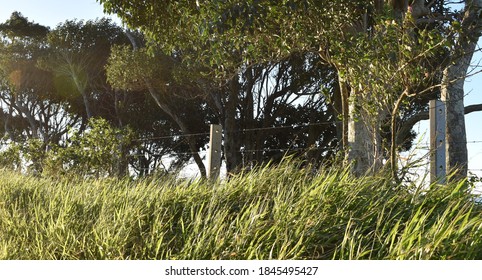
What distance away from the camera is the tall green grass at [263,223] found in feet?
15.8

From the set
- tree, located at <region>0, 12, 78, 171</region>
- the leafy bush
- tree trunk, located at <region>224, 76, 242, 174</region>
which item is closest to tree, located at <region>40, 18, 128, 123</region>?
tree, located at <region>0, 12, 78, 171</region>

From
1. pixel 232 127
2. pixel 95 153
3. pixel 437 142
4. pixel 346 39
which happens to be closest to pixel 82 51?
pixel 232 127

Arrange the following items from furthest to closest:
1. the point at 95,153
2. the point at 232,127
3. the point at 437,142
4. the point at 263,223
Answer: the point at 232,127 < the point at 95,153 < the point at 437,142 < the point at 263,223

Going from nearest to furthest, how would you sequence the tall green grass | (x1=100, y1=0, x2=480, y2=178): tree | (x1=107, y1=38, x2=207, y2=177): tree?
the tall green grass
(x1=100, y1=0, x2=480, y2=178): tree
(x1=107, y1=38, x2=207, y2=177): tree

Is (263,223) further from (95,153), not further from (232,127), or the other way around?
(232,127)

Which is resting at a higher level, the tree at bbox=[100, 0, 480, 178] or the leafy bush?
the tree at bbox=[100, 0, 480, 178]

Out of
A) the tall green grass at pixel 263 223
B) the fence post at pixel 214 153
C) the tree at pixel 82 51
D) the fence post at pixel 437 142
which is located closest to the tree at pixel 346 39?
the fence post at pixel 437 142

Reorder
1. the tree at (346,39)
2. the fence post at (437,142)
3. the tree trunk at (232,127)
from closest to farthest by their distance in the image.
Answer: the tree at (346,39) → the fence post at (437,142) → the tree trunk at (232,127)

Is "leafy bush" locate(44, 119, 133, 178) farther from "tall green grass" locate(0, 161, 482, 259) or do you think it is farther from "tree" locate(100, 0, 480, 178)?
"tall green grass" locate(0, 161, 482, 259)

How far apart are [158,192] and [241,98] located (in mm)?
15217

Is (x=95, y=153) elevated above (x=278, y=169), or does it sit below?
above

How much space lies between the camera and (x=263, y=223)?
5266 mm

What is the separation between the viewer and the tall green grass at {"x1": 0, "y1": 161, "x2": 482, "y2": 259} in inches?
189

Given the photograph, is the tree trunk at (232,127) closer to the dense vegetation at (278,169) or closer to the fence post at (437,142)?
the dense vegetation at (278,169)
